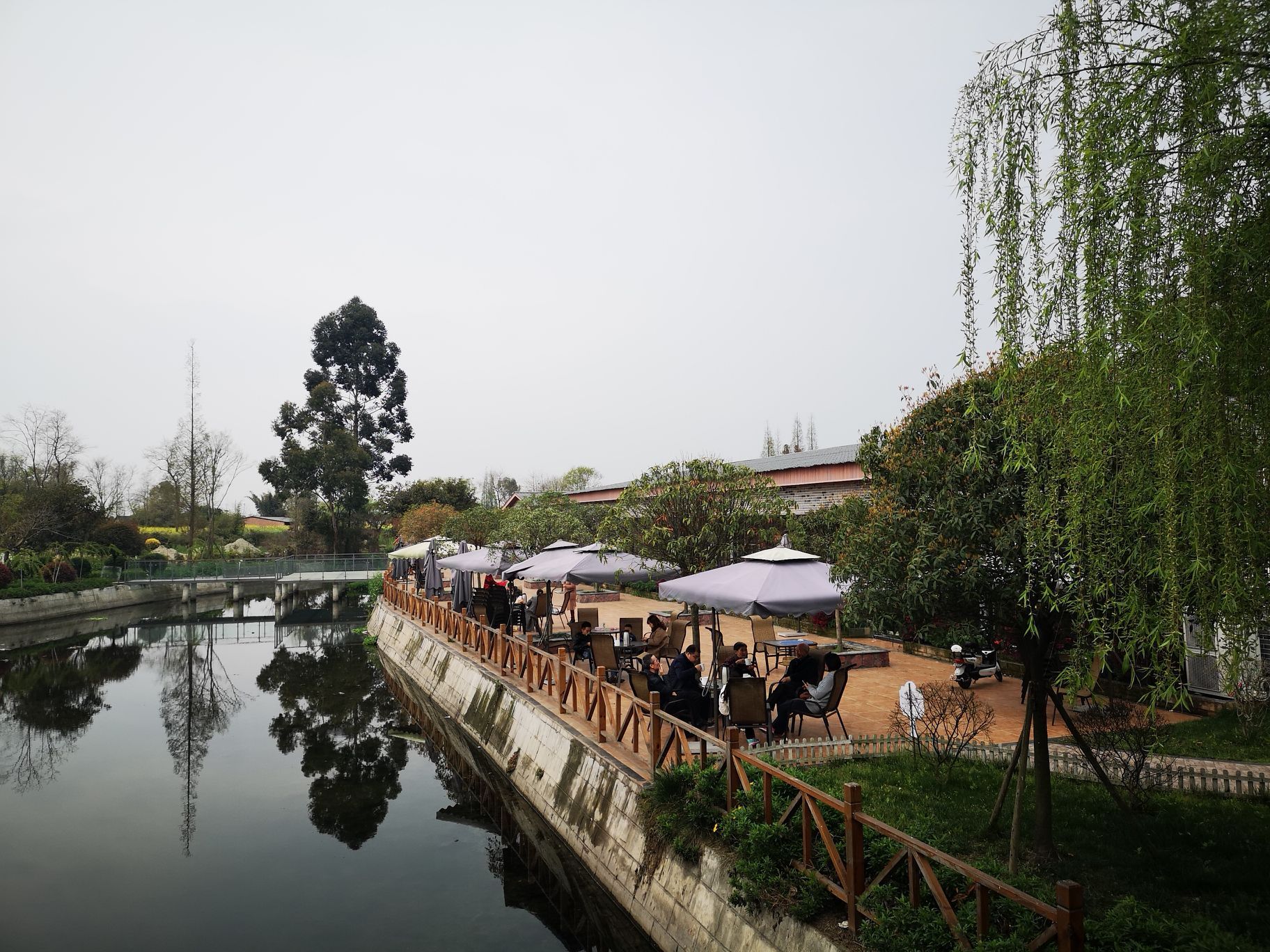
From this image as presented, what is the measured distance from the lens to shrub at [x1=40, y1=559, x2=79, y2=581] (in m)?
32.8

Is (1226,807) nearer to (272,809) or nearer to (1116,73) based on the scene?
(1116,73)

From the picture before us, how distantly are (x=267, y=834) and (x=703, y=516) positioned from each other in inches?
300

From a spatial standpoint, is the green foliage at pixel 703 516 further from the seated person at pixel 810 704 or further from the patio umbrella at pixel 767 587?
the seated person at pixel 810 704

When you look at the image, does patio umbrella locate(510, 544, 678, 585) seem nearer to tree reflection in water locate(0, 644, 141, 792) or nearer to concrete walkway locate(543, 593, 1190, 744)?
concrete walkway locate(543, 593, 1190, 744)

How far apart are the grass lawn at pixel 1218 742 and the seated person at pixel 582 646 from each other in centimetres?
811

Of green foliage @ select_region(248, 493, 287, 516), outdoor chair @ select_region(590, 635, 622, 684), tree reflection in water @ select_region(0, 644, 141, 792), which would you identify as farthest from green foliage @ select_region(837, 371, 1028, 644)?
green foliage @ select_region(248, 493, 287, 516)

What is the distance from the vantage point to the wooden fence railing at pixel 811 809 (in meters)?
3.65

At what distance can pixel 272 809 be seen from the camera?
36.2 feet

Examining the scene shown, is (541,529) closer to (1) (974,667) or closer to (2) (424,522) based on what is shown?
(1) (974,667)

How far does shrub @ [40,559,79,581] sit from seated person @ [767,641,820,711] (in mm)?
36051

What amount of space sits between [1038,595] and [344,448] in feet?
146

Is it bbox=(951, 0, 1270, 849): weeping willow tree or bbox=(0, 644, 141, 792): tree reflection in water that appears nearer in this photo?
bbox=(951, 0, 1270, 849): weeping willow tree

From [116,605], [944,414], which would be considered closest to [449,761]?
[944,414]

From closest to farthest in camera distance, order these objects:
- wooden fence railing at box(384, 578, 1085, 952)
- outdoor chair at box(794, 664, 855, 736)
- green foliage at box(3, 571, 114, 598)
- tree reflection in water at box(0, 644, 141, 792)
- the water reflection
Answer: wooden fence railing at box(384, 578, 1085, 952)
the water reflection
outdoor chair at box(794, 664, 855, 736)
tree reflection in water at box(0, 644, 141, 792)
green foliage at box(3, 571, 114, 598)
